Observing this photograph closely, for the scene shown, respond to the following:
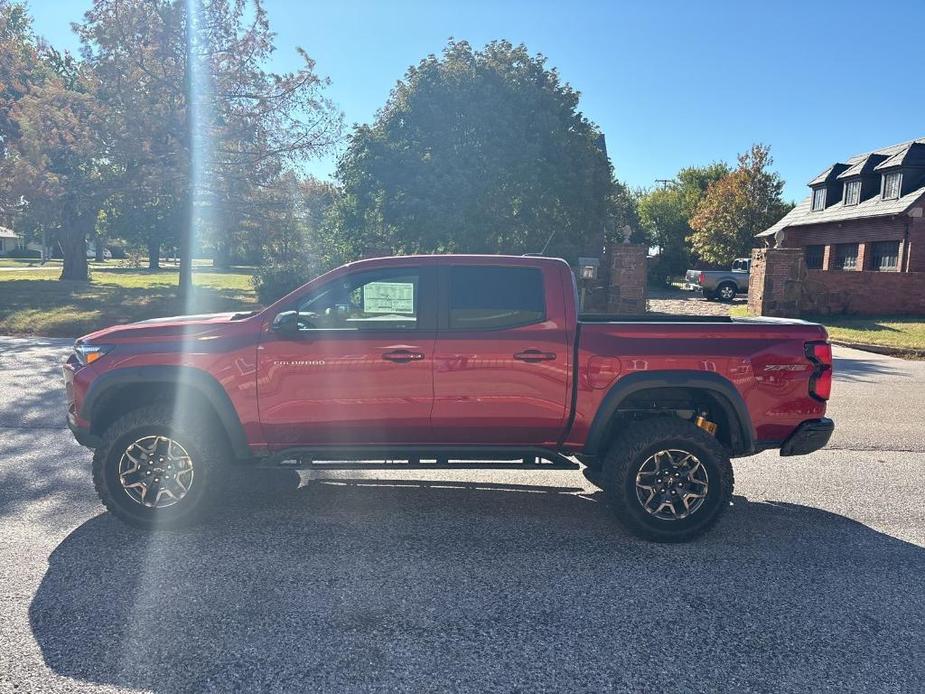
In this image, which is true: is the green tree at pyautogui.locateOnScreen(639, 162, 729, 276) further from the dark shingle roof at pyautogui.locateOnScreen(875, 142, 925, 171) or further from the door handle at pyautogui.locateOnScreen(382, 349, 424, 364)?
the door handle at pyautogui.locateOnScreen(382, 349, 424, 364)

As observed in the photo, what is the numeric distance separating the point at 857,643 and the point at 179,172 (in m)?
21.3

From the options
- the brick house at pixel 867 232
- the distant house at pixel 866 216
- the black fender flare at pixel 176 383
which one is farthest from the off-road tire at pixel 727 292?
the black fender flare at pixel 176 383

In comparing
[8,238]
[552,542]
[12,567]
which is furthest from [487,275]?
[8,238]

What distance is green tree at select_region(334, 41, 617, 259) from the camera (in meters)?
20.4

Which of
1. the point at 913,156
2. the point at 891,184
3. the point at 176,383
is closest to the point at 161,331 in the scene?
the point at 176,383

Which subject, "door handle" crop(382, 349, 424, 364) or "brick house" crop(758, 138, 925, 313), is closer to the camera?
"door handle" crop(382, 349, 424, 364)

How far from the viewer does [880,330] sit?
1786cm

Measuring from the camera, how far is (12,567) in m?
3.93

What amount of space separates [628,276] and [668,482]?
1374 centimetres

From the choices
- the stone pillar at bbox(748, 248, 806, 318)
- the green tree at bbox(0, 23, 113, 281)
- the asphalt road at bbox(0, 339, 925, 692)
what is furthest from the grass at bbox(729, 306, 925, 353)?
the green tree at bbox(0, 23, 113, 281)

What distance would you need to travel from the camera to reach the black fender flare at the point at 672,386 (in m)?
4.50

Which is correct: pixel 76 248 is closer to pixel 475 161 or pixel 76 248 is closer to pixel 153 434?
pixel 475 161

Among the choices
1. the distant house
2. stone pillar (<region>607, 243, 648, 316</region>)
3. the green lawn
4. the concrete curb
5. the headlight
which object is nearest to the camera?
the headlight

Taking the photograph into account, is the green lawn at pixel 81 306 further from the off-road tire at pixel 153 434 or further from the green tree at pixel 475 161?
the off-road tire at pixel 153 434
